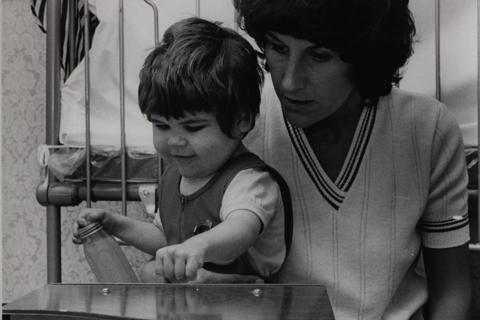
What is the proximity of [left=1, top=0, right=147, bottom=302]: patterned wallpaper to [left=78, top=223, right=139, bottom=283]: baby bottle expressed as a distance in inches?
7.1

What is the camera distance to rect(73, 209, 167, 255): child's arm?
0.67 m

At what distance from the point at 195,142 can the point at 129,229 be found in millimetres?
153

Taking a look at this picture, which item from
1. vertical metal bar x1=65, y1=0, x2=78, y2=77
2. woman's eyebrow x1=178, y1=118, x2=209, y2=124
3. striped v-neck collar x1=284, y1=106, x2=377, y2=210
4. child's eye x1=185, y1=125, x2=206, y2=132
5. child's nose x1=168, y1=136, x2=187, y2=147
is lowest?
striped v-neck collar x1=284, y1=106, x2=377, y2=210

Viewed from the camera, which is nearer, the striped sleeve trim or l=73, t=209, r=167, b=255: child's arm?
l=73, t=209, r=167, b=255: child's arm

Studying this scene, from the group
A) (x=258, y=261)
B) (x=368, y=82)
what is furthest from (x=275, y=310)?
(x=368, y=82)

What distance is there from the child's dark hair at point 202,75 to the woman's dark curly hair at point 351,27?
0.04m

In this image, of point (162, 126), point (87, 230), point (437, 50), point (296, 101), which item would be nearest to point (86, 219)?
point (87, 230)

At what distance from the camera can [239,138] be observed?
27.1 inches

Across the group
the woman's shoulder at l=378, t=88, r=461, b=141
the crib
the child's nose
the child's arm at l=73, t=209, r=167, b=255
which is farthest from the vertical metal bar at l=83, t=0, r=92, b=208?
the woman's shoulder at l=378, t=88, r=461, b=141

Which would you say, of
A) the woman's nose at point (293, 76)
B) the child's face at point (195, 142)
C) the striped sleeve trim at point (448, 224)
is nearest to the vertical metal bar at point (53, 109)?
the child's face at point (195, 142)

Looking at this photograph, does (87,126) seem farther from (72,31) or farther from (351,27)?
(351,27)

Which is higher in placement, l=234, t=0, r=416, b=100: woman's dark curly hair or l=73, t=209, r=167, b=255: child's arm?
l=234, t=0, r=416, b=100: woman's dark curly hair

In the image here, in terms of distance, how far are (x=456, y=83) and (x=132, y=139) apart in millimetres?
487

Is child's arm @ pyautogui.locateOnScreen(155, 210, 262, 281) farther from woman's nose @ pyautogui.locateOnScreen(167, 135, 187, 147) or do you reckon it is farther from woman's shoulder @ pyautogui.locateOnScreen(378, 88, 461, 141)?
woman's shoulder @ pyautogui.locateOnScreen(378, 88, 461, 141)
